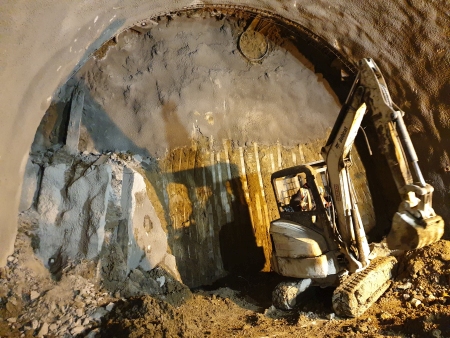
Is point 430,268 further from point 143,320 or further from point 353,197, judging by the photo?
point 143,320

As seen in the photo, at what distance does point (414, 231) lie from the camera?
2961 millimetres

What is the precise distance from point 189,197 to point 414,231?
11.5 feet

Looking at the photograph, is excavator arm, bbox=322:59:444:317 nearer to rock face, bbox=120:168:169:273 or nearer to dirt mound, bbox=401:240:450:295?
dirt mound, bbox=401:240:450:295

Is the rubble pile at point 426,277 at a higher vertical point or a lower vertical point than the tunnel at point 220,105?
lower

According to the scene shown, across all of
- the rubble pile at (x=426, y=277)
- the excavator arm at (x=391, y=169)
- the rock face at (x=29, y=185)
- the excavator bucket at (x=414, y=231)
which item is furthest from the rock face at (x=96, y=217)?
the rubble pile at (x=426, y=277)

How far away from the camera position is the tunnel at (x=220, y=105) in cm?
508

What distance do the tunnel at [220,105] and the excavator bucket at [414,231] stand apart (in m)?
2.94

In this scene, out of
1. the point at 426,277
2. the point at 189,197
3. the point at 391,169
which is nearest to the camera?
the point at 391,169

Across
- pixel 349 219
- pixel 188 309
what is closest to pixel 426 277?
pixel 349 219

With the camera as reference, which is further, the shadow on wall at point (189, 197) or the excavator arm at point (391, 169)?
the shadow on wall at point (189, 197)

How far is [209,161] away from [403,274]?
324 centimetres

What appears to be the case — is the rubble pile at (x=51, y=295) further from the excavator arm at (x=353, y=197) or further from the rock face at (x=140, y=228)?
the excavator arm at (x=353, y=197)

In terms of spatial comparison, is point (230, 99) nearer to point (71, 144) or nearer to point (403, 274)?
point (71, 144)

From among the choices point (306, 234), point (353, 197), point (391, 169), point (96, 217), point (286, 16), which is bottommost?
point (306, 234)
